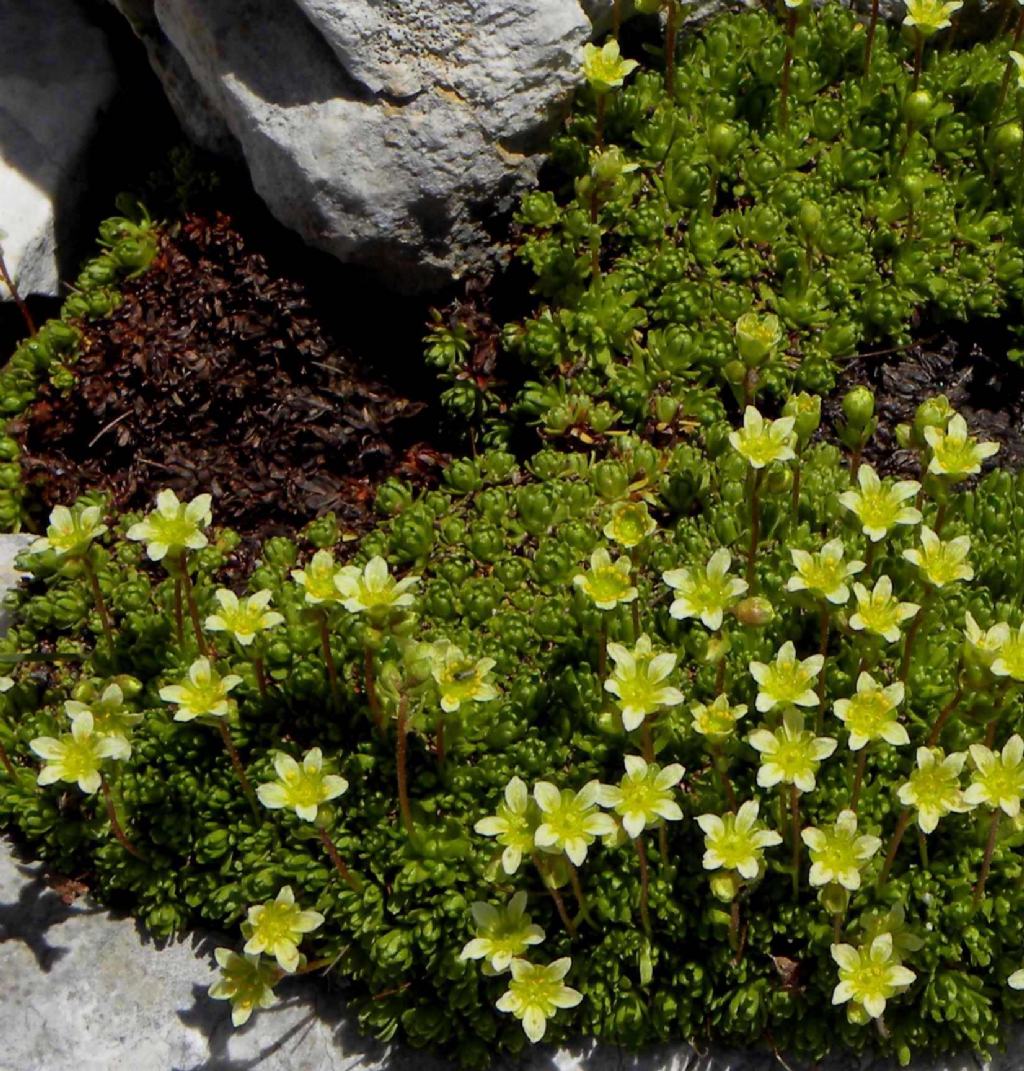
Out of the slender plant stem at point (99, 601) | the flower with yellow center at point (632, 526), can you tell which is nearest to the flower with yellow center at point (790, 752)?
the flower with yellow center at point (632, 526)

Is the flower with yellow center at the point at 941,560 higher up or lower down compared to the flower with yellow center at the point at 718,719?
higher up

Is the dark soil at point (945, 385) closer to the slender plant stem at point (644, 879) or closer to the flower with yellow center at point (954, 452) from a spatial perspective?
the flower with yellow center at point (954, 452)

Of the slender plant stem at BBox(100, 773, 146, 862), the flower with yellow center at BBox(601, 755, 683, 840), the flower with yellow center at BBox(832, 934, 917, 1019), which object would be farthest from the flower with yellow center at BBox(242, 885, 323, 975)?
the flower with yellow center at BBox(832, 934, 917, 1019)

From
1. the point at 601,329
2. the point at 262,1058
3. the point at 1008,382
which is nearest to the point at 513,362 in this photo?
the point at 601,329

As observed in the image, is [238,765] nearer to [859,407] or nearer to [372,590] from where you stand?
[372,590]

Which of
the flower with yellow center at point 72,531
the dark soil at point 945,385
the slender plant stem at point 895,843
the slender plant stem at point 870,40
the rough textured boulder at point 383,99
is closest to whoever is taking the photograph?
the slender plant stem at point 895,843

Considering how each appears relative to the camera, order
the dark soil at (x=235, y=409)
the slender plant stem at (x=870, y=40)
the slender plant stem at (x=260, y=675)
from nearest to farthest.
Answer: the slender plant stem at (x=260, y=675), the dark soil at (x=235, y=409), the slender plant stem at (x=870, y=40)

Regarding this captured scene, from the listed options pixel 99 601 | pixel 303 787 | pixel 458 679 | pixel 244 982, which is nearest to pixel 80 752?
pixel 99 601
